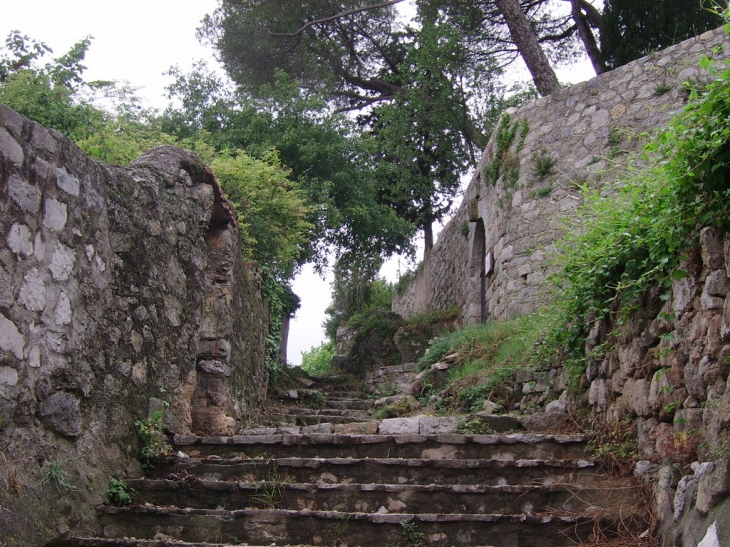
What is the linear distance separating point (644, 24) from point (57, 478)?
13650 mm

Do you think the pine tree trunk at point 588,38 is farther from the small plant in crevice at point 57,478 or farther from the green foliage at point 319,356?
the small plant in crevice at point 57,478

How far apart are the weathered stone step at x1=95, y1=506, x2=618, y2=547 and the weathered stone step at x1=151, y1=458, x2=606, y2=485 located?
0.48 metres

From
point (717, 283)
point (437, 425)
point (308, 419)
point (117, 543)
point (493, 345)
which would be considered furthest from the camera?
point (308, 419)

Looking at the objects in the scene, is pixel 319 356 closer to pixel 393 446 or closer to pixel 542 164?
pixel 542 164

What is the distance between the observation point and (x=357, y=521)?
153 inches

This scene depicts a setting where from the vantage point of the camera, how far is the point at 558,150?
30.1 feet

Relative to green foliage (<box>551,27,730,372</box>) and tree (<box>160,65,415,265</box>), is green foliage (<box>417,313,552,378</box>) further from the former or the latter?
tree (<box>160,65,415,265</box>)

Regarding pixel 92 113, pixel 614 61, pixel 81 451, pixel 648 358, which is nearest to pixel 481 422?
pixel 648 358

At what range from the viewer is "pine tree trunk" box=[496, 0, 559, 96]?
1134cm

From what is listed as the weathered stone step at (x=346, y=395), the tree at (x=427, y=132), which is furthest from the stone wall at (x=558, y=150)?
the tree at (x=427, y=132)

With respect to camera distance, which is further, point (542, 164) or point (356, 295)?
point (356, 295)

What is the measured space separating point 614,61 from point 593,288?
35.6 ft

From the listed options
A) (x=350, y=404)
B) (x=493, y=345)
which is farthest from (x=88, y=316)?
(x=350, y=404)

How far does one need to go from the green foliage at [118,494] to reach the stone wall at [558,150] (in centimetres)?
498
